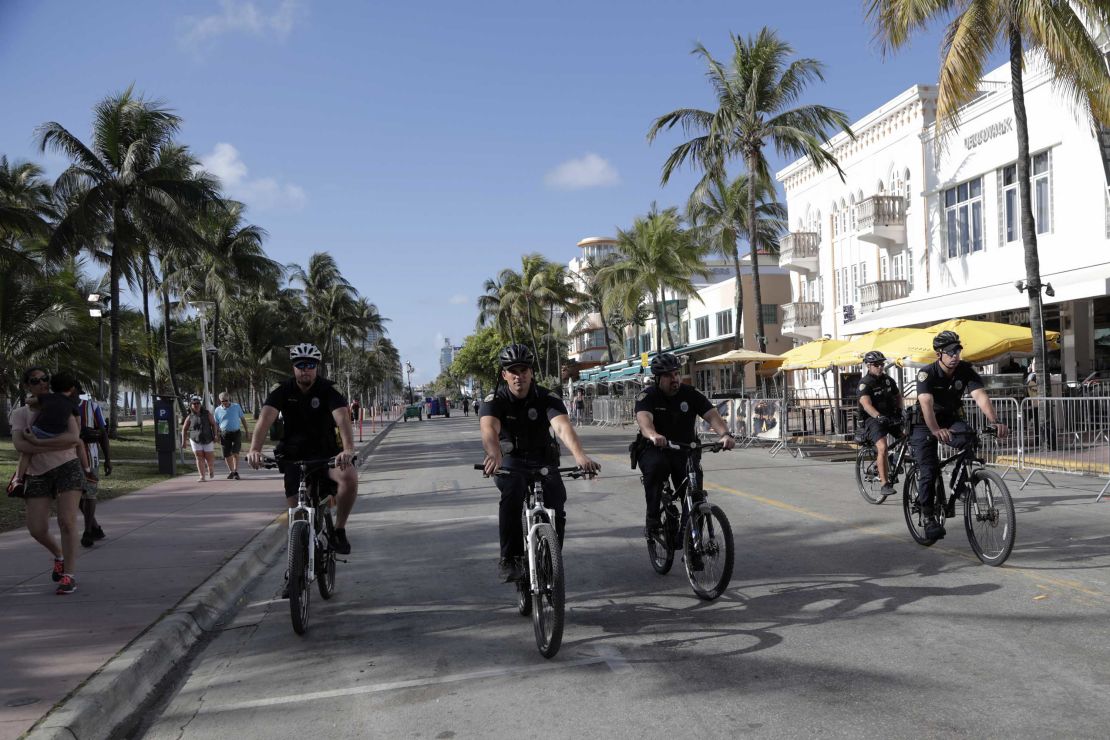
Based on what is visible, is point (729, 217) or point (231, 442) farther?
point (729, 217)

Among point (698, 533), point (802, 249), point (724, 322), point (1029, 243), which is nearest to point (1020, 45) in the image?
point (1029, 243)

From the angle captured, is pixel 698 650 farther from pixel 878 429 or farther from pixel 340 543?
pixel 878 429

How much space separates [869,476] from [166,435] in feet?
48.6

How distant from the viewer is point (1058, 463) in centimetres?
1302

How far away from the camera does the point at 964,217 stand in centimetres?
2625

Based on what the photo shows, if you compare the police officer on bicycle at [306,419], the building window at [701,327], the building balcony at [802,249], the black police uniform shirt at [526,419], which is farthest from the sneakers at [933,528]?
the building window at [701,327]

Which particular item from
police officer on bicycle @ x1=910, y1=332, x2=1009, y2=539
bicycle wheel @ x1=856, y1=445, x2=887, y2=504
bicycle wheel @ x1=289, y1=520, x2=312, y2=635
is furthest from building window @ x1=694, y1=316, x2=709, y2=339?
bicycle wheel @ x1=289, y1=520, x2=312, y2=635

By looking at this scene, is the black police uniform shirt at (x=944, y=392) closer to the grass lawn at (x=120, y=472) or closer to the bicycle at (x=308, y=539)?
the bicycle at (x=308, y=539)

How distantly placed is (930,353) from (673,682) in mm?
14375

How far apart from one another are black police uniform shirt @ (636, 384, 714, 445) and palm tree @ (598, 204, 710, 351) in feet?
121

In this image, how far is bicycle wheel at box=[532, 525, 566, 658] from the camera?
16.3 ft

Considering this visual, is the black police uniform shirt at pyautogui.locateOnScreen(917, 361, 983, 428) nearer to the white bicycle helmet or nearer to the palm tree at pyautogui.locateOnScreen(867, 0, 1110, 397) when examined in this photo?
the white bicycle helmet

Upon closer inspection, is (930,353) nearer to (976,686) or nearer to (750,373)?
(976,686)

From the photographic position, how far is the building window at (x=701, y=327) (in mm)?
51397
